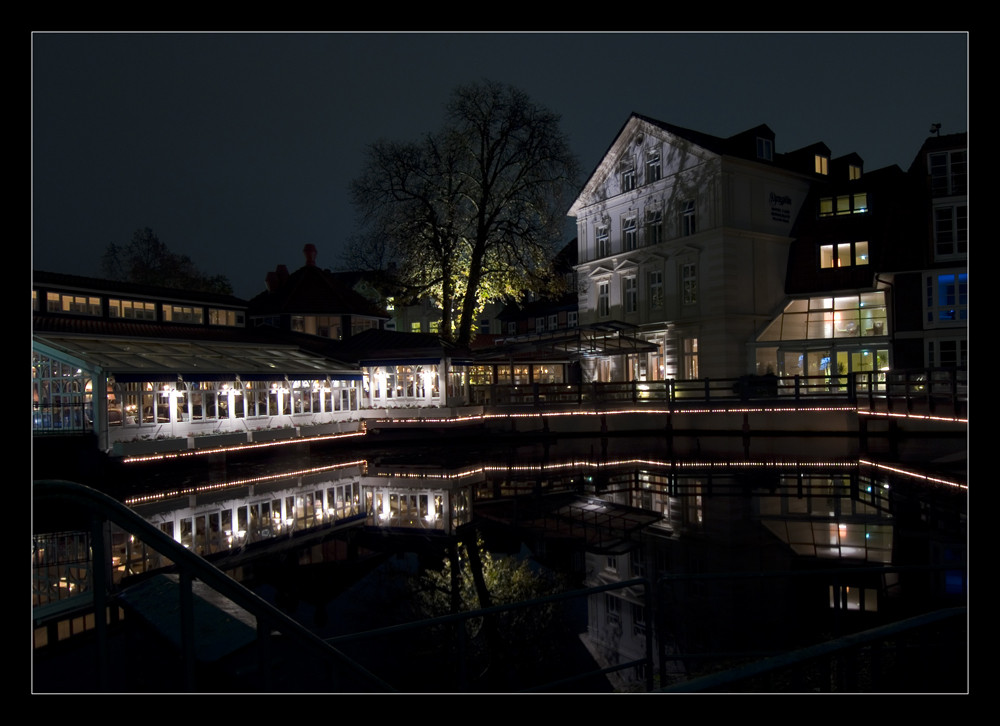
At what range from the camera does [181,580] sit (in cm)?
262

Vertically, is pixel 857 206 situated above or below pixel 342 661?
above

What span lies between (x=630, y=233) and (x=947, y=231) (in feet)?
45.0

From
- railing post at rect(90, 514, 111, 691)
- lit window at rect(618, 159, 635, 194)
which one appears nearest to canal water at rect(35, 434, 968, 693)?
railing post at rect(90, 514, 111, 691)

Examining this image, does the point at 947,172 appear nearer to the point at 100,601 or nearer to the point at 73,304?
the point at 100,601

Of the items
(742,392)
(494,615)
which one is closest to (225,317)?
(742,392)

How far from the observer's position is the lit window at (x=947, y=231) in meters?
29.3

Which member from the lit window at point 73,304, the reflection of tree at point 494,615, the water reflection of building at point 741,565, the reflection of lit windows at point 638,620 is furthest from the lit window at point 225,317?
the reflection of lit windows at point 638,620

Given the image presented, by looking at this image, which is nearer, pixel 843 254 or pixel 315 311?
pixel 843 254

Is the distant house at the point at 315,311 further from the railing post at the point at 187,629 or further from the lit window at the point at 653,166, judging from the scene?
the railing post at the point at 187,629

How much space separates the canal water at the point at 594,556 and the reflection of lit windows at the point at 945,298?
28.3 ft

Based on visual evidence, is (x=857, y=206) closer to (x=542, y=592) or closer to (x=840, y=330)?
(x=840, y=330)

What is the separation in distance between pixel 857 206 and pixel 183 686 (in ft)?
118

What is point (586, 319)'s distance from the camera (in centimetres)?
3972

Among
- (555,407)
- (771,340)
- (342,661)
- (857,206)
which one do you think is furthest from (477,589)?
(857,206)
